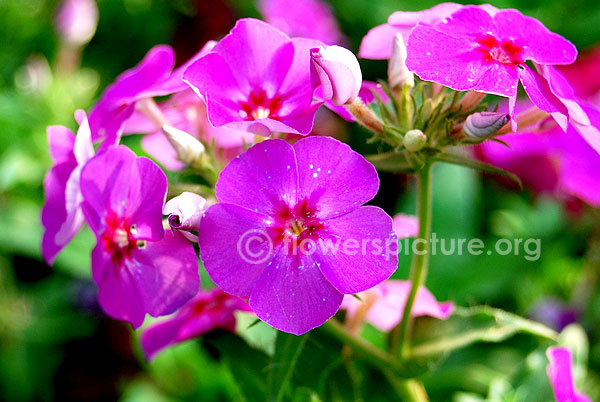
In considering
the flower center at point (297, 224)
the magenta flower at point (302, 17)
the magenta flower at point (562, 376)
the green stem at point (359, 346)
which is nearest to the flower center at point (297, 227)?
the flower center at point (297, 224)

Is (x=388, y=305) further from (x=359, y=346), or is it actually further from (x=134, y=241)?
(x=134, y=241)

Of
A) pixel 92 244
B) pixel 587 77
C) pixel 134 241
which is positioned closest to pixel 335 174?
pixel 134 241

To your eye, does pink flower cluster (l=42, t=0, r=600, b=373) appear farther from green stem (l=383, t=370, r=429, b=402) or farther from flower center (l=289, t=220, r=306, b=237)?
green stem (l=383, t=370, r=429, b=402)

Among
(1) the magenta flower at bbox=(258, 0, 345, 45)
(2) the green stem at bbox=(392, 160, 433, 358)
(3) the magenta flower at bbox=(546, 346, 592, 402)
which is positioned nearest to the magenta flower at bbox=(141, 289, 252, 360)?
(2) the green stem at bbox=(392, 160, 433, 358)

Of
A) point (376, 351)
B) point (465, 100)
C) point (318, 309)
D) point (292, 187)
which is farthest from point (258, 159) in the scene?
point (376, 351)

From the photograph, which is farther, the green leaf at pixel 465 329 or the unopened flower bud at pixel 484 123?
the green leaf at pixel 465 329

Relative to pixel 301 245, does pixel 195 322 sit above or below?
below

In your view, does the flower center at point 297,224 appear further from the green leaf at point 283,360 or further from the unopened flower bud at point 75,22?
the unopened flower bud at point 75,22
